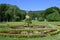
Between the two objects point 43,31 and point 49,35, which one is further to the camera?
point 43,31

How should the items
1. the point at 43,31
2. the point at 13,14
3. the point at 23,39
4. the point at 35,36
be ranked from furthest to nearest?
the point at 13,14, the point at 43,31, the point at 35,36, the point at 23,39

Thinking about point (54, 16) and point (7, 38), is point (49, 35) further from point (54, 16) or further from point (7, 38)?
point (54, 16)

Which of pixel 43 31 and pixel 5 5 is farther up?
pixel 5 5

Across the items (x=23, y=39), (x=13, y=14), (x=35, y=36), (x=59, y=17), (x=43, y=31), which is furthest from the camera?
(x=59, y=17)

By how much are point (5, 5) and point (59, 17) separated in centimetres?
1688

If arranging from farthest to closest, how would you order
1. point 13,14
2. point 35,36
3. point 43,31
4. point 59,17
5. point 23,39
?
point 59,17
point 13,14
point 43,31
point 35,36
point 23,39

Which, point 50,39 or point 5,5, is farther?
point 5,5

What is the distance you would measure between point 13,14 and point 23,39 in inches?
1463

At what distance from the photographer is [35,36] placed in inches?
537

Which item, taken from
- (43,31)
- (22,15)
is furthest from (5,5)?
(43,31)

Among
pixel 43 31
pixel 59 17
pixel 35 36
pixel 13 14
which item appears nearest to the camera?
pixel 35 36

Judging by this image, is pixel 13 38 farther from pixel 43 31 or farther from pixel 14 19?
pixel 14 19

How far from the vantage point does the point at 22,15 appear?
180 ft

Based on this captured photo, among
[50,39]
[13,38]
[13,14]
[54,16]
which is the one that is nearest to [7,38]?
[13,38]
